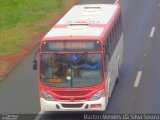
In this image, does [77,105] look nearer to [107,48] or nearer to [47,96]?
[47,96]

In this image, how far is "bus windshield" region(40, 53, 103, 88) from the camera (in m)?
20.5

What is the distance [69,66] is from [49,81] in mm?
831

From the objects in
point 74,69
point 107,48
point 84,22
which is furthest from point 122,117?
point 84,22

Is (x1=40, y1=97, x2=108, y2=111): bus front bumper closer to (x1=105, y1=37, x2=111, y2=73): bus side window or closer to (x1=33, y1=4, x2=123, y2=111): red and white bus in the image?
(x1=33, y1=4, x2=123, y2=111): red and white bus

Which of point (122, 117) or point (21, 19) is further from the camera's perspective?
point (21, 19)

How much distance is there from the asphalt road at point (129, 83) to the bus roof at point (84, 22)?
9.11ft

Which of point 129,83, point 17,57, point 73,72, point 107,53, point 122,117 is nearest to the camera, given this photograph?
point 73,72

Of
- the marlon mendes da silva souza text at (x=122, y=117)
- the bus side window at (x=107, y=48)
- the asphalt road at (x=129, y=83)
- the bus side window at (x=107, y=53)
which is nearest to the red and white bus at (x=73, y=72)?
the bus side window at (x=107, y=53)

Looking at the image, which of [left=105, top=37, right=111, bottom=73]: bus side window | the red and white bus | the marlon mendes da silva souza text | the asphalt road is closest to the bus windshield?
the red and white bus

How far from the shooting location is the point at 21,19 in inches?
1524

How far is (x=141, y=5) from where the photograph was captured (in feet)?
137

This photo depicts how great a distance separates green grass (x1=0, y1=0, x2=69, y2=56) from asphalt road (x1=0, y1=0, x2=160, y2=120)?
3.02 metres

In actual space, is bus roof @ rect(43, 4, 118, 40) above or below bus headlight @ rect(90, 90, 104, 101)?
above

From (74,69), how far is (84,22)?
254 cm
